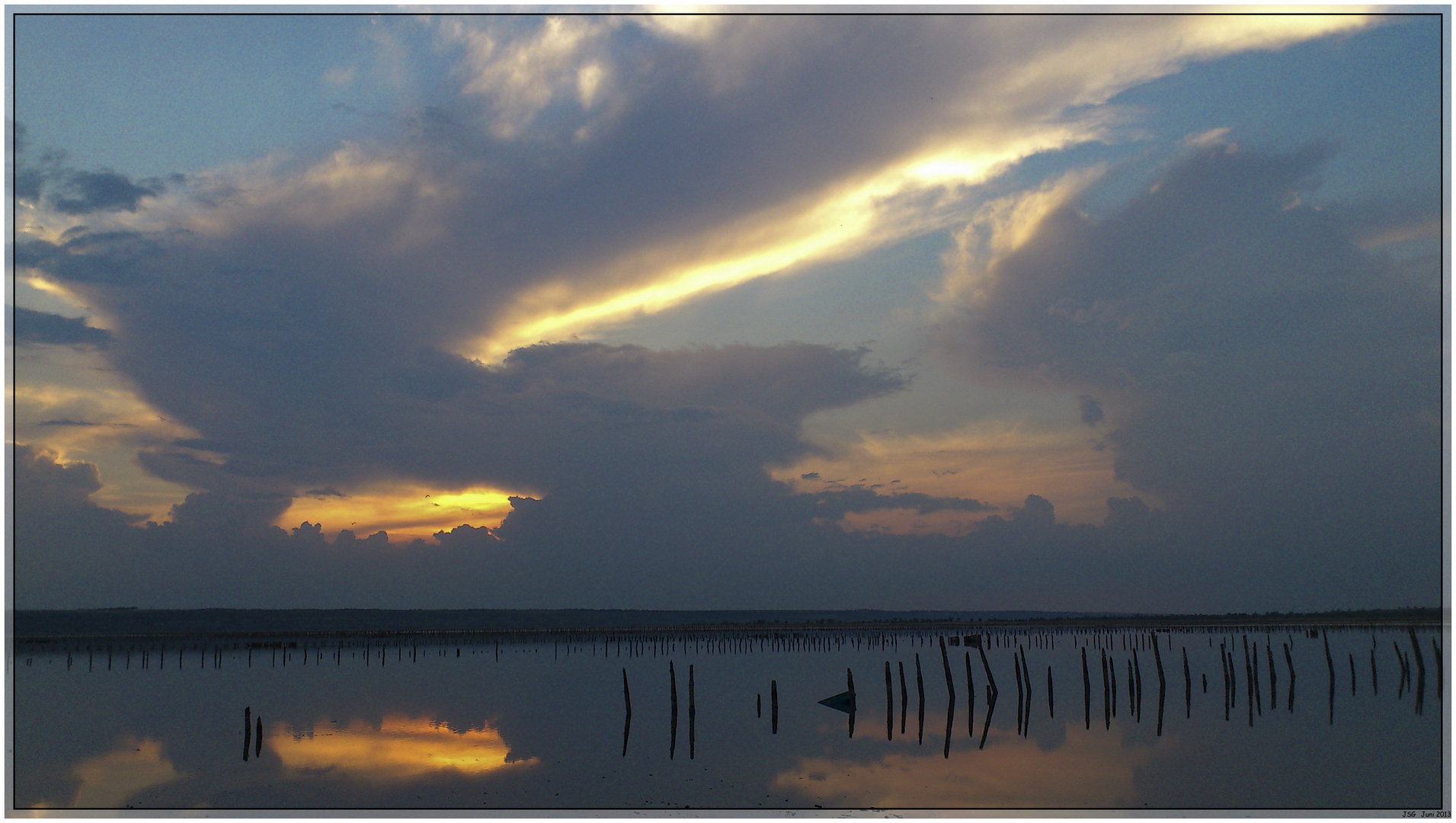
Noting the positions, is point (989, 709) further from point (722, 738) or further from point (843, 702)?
point (722, 738)

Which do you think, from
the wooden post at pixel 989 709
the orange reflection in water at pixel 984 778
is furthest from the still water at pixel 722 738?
the wooden post at pixel 989 709

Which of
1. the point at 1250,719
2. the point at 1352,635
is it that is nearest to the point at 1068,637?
the point at 1352,635

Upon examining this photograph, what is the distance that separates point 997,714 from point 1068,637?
69.9 metres

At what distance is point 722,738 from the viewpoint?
31.5 meters

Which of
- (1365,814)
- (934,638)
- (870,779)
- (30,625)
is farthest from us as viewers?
(30,625)

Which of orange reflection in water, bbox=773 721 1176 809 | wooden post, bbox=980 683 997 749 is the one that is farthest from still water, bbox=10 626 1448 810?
wooden post, bbox=980 683 997 749

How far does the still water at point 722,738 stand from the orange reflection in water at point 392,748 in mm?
157

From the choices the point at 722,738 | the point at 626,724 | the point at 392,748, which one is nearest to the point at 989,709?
the point at 722,738

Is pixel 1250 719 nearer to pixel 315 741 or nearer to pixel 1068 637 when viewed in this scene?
pixel 315 741

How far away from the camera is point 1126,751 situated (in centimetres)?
2942

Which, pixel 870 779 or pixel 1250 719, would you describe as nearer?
pixel 870 779

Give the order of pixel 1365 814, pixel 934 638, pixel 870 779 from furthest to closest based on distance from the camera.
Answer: pixel 934 638 → pixel 870 779 → pixel 1365 814

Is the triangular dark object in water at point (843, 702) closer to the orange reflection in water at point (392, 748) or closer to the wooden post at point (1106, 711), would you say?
the wooden post at point (1106, 711)

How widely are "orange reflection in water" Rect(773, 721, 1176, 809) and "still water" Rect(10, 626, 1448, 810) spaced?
95mm
